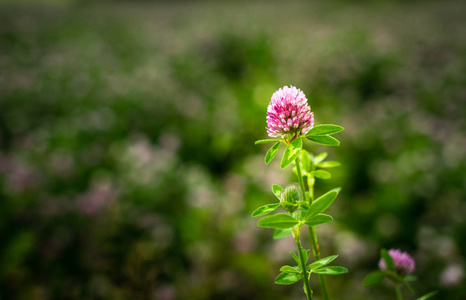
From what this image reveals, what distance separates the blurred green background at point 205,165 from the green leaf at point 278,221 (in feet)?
3.92

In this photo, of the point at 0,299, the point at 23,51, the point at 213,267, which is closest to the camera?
the point at 0,299

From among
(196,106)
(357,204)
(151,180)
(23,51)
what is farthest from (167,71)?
(357,204)

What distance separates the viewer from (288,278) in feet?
2.17

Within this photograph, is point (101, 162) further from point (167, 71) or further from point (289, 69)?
point (289, 69)

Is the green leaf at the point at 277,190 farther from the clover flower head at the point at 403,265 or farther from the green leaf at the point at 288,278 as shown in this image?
the clover flower head at the point at 403,265

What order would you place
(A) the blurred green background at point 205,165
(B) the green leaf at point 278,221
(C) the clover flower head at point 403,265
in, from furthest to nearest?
(A) the blurred green background at point 205,165, (C) the clover flower head at point 403,265, (B) the green leaf at point 278,221

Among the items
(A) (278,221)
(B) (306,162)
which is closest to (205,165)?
(B) (306,162)

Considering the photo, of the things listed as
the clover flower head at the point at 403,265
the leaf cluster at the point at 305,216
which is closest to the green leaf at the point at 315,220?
the leaf cluster at the point at 305,216

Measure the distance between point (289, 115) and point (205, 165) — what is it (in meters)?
2.57

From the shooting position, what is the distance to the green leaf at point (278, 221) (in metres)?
0.62

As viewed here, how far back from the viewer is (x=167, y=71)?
4793mm

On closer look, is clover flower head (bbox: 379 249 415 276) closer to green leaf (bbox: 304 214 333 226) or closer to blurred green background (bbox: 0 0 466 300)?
green leaf (bbox: 304 214 333 226)

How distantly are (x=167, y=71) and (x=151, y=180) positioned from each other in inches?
105

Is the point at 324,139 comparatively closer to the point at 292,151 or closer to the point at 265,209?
the point at 292,151
